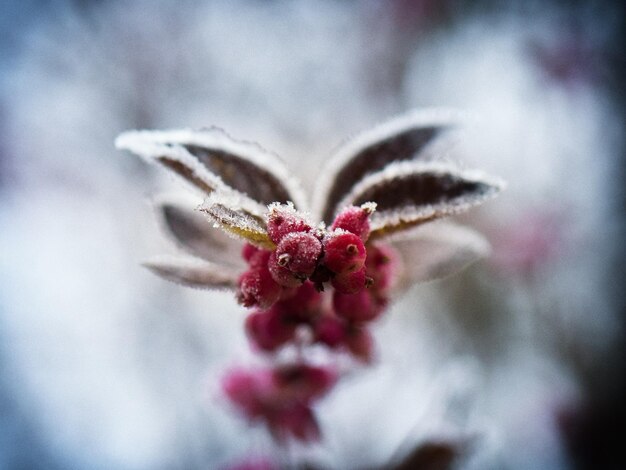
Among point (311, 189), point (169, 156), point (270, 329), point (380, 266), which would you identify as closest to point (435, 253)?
point (380, 266)

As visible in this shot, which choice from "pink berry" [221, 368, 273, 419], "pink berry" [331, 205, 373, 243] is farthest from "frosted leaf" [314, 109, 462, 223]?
"pink berry" [221, 368, 273, 419]

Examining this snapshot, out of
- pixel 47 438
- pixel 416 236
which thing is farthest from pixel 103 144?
pixel 416 236

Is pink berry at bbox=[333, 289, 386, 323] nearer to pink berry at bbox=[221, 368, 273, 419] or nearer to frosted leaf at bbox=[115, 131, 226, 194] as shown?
frosted leaf at bbox=[115, 131, 226, 194]

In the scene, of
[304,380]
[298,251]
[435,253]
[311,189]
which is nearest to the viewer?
[298,251]

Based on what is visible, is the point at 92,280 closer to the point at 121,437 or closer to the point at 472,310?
the point at 121,437

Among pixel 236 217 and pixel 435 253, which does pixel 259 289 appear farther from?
pixel 435 253
